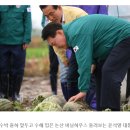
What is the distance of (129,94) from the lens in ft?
22.7

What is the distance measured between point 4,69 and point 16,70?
0.48ft

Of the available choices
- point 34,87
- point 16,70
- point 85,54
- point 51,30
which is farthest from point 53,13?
point 34,87

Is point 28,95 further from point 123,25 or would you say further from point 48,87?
point 123,25

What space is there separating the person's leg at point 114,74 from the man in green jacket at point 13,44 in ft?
6.61

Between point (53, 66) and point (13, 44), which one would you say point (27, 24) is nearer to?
point (13, 44)

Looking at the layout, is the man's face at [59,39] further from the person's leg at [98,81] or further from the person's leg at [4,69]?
the person's leg at [4,69]

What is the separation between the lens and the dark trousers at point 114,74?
5.99m

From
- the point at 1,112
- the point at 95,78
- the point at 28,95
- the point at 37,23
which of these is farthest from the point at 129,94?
the point at 37,23

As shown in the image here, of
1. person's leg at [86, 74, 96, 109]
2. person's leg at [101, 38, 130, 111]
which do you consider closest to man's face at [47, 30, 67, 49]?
person's leg at [101, 38, 130, 111]

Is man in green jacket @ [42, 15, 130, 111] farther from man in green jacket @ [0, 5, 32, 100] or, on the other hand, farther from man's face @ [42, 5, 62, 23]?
man in green jacket @ [0, 5, 32, 100]

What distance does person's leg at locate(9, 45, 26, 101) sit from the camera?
782 centimetres

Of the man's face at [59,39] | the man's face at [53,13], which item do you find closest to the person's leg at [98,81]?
the man's face at [59,39]

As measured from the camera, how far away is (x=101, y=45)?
609cm

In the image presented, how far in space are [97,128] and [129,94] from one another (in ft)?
4.39
